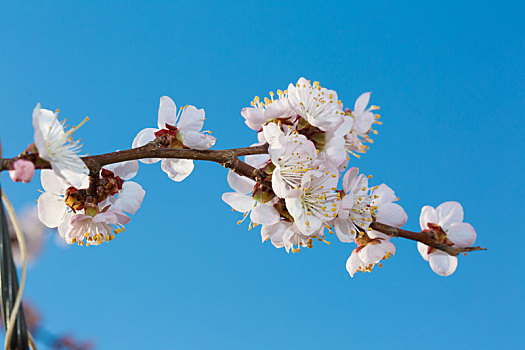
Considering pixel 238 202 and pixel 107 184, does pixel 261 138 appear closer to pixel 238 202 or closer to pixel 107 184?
pixel 238 202

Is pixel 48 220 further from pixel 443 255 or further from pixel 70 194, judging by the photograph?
pixel 443 255

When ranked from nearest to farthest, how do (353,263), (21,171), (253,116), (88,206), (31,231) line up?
(21,171) < (88,206) < (253,116) < (353,263) < (31,231)

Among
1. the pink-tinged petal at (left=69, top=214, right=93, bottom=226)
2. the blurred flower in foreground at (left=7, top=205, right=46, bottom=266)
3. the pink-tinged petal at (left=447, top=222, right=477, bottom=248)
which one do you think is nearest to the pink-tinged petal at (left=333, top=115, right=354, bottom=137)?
the pink-tinged petal at (left=447, top=222, right=477, bottom=248)

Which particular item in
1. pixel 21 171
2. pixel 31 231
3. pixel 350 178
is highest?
pixel 31 231

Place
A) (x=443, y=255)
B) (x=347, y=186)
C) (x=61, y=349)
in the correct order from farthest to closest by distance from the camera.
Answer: (x=61, y=349) → (x=443, y=255) → (x=347, y=186)

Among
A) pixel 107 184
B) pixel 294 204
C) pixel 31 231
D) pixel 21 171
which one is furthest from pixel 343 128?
pixel 31 231

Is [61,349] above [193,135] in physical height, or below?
below

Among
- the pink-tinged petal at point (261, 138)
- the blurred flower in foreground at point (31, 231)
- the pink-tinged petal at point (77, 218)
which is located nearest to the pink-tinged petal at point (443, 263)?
the pink-tinged petal at point (261, 138)

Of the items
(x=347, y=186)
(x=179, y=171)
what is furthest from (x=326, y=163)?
(x=179, y=171)
